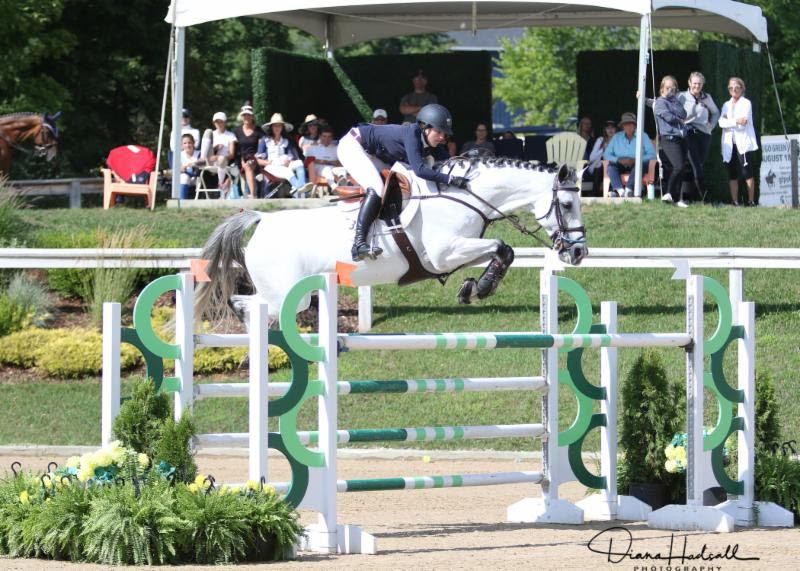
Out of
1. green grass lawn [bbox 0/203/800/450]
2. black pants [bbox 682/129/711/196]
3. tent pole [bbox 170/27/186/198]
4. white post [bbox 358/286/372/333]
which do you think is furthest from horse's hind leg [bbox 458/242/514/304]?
tent pole [bbox 170/27/186/198]

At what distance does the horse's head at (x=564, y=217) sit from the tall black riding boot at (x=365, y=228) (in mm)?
980

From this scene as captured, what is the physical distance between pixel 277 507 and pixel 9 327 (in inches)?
275

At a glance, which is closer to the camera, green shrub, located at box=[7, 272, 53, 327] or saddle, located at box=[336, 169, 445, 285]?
saddle, located at box=[336, 169, 445, 285]

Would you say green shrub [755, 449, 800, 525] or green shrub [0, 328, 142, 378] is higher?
green shrub [0, 328, 142, 378]

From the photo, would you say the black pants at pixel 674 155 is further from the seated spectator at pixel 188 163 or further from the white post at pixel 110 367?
the white post at pixel 110 367

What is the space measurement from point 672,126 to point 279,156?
174 inches

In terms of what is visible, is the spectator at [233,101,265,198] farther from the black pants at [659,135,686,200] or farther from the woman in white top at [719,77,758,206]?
the woman in white top at [719,77,758,206]

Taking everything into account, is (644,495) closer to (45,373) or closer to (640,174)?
(45,373)

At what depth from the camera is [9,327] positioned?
12.7 meters

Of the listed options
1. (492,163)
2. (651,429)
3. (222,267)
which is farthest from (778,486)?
(222,267)

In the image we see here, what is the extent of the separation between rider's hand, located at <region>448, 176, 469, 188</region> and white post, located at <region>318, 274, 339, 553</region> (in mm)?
2295

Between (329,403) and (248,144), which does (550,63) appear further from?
(329,403)

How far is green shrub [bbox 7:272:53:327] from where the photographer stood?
13.0m

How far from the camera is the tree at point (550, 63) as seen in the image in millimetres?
40222
